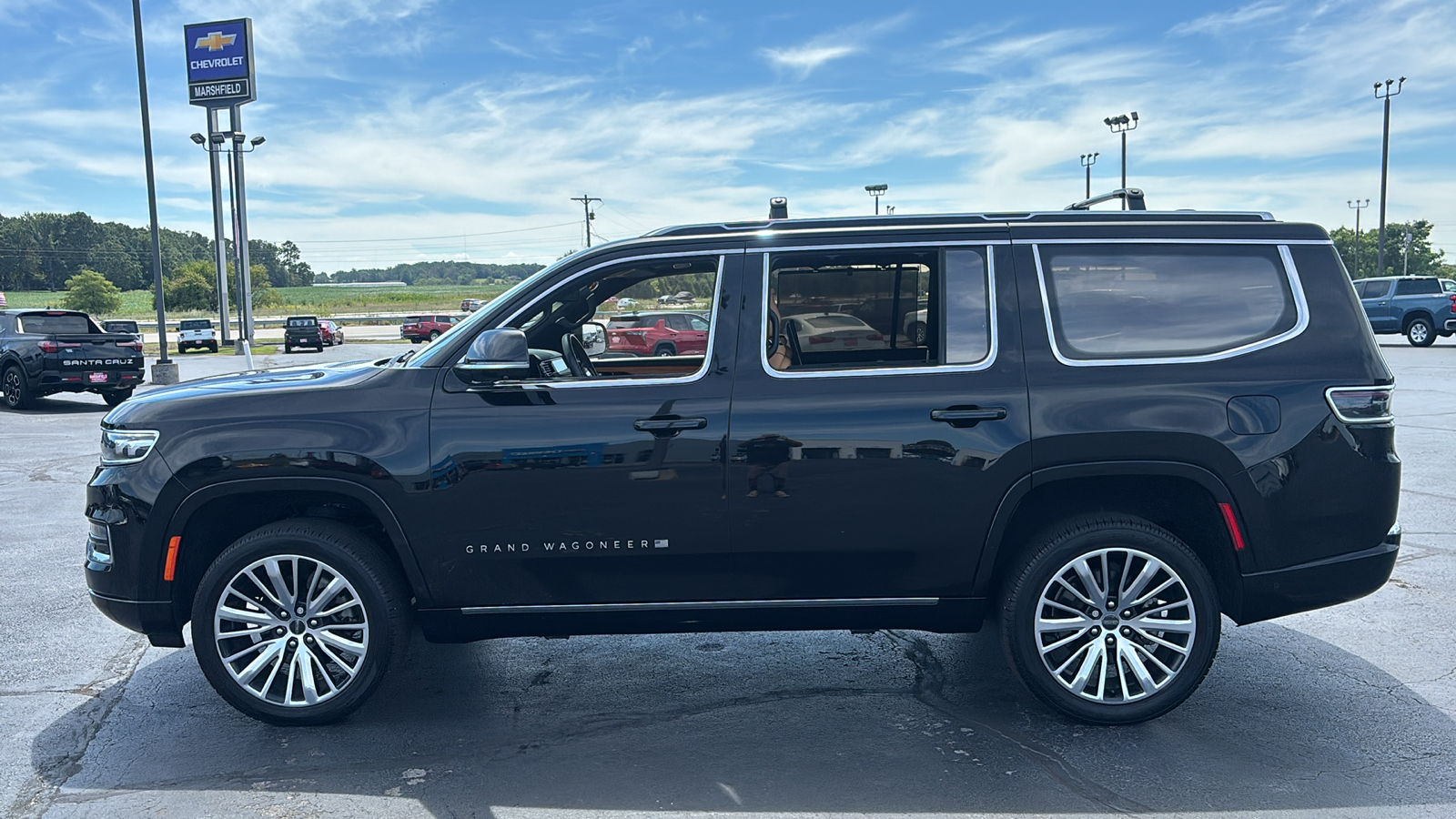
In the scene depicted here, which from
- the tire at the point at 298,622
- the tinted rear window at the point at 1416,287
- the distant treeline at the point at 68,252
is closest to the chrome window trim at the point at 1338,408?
the tire at the point at 298,622

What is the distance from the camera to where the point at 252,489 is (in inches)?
159

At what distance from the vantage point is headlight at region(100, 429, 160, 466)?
4.09 m

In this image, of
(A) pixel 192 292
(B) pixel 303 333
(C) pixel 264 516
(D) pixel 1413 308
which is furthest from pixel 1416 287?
(A) pixel 192 292

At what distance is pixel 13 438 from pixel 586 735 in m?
13.0

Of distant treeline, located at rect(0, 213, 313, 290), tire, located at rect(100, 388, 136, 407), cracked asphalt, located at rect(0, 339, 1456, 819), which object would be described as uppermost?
distant treeline, located at rect(0, 213, 313, 290)

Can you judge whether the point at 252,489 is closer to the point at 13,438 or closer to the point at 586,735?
the point at 586,735

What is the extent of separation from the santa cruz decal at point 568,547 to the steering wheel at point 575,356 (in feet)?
3.18

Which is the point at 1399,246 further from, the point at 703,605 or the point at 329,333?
the point at 703,605

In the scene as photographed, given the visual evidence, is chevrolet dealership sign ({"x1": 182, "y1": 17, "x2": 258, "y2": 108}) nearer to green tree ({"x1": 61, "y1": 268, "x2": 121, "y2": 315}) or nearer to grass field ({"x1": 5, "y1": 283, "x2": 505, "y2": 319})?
grass field ({"x1": 5, "y1": 283, "x2": 505, "y2": 319})

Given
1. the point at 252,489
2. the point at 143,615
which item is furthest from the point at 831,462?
the point at 143,615

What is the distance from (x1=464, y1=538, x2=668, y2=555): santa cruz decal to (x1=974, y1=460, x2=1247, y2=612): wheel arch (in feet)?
4.34

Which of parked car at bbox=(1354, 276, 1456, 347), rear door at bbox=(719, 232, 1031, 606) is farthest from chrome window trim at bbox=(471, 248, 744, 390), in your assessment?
parked car at bbox=(1354, 276, 1456, 347)

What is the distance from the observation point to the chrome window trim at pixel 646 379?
13.2ft

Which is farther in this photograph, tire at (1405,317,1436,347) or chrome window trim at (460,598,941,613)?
tire at (1405,317,1436,347)
